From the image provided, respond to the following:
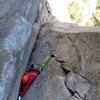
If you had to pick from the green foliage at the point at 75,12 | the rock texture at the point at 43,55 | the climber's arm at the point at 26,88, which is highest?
the rock texture at the point at 43,55

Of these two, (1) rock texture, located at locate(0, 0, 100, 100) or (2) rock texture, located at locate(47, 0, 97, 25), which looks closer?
(1) rock texture, located at locate(0, 0, 100, 100)

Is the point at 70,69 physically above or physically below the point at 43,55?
below

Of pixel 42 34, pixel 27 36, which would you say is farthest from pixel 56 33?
pixel 27 36

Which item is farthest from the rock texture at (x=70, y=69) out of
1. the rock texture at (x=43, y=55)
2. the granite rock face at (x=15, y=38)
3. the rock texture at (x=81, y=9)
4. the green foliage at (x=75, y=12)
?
the green foliage at (x=75, y=12)

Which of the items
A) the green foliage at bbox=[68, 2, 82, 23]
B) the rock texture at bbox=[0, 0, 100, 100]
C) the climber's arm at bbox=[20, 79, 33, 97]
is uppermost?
the rock texture at bbox=[0, 0, 100, 100]

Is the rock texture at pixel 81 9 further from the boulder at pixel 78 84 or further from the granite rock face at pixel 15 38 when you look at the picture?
the boulder at pixel 78 84

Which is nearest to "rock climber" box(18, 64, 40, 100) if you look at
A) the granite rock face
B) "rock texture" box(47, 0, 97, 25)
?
the granite rock face

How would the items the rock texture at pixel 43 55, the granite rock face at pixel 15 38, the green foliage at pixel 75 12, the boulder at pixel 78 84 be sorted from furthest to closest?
the green foliage at pixel 75 12 → the boulder at pixel 78 84 → the rock texture at pixel 43 55 → the granite rock face at pixel 15 38

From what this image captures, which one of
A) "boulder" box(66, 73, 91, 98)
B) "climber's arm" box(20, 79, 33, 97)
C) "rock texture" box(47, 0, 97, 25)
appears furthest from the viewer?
"rock texture" box(47, 0, 97, 25)

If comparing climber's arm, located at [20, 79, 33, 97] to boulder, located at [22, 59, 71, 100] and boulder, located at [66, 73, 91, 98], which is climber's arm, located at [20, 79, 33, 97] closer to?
boulder, located at [22, 59, 71, 100]

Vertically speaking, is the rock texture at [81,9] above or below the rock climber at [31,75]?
below

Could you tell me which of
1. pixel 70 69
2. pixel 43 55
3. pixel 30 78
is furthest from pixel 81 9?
pixel 30 78

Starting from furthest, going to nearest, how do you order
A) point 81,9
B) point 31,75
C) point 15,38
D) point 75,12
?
point 81,9
point 75,12
point 31,75
point 15,38

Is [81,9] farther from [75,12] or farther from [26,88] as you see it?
[26,88]
